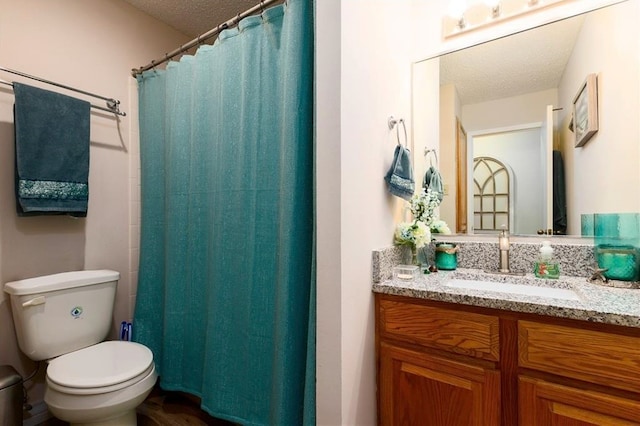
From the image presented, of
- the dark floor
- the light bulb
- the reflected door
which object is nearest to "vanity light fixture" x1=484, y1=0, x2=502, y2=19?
the light bulb

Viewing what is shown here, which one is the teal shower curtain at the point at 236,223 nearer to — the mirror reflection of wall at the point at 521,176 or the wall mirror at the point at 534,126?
the wall mirror at the point at 534,126

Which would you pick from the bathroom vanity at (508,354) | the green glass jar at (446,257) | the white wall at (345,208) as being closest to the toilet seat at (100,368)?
the white wall at (345,208)

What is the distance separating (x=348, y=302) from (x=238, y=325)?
2.08 feet

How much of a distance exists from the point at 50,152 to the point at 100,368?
1112mm

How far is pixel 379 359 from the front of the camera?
121 centimetres

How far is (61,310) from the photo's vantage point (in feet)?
4.84

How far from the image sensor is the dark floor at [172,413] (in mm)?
1590

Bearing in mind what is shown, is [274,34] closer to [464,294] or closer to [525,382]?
[464,294]

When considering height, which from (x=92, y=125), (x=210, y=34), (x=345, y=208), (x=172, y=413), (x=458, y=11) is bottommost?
(x=172, y=413)

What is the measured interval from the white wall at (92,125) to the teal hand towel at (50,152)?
13cm

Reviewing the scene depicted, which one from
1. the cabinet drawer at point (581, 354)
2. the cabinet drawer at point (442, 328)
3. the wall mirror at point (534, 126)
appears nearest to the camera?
the cabinet drawer at point (581, 354)

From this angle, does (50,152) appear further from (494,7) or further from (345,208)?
(494,7)

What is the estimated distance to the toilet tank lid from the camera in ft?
4.54

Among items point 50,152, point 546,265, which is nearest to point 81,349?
point 50,152
